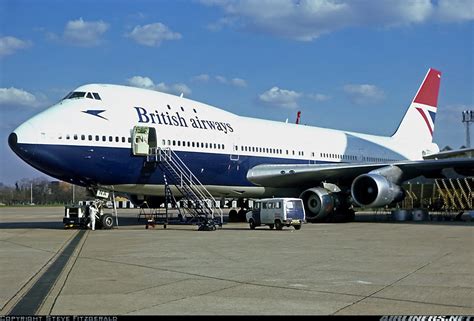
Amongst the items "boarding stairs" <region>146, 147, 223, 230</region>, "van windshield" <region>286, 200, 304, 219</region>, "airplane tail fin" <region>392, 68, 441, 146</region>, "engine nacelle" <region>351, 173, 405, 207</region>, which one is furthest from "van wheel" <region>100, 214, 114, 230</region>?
"airplane tail fin" <region>392, 68, 441, 146</region>

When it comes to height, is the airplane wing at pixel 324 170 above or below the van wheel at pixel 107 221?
above

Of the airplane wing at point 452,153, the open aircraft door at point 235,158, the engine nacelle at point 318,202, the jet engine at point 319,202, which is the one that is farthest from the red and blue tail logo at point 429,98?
the open aircraft door at point 235,158

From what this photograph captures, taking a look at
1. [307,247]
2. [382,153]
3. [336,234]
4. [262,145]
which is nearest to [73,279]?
[307,247]

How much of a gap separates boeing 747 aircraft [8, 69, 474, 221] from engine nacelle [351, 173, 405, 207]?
0.15 feet

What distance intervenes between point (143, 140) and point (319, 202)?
888 cm

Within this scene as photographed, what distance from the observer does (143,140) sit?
22984mm

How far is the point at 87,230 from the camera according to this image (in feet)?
74.7

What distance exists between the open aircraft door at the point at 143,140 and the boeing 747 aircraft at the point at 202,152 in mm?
38

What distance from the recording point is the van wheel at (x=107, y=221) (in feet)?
76.8

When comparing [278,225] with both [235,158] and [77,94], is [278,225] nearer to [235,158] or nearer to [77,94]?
[235,158]

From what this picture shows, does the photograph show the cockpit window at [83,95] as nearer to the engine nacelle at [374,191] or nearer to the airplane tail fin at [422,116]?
the engine nacelle at [374,191]

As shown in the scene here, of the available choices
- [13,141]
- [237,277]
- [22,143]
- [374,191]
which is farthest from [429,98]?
[237,277]

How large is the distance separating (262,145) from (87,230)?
9672mm

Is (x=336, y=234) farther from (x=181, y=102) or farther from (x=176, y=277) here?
(x=176, y=277)
